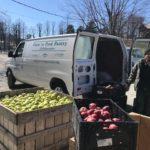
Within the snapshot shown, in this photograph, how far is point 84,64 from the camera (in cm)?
670

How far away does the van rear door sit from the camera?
21.5ft

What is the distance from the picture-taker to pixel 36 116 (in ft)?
12.8

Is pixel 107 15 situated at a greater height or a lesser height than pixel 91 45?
greater

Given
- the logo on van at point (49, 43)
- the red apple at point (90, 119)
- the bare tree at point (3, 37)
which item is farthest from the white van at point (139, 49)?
the bare tree at point (3, 37)

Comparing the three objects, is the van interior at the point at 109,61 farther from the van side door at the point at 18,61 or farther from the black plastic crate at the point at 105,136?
the black plastic crate at the point at 105,136

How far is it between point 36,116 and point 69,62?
2846 millimetres

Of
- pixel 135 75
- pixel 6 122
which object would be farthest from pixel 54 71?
pixel 6 122

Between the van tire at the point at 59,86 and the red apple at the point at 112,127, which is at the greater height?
the red apple at the point at 112,127

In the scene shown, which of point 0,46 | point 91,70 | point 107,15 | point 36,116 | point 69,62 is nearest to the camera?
point 36,116

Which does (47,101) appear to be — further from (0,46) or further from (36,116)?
(0,46)

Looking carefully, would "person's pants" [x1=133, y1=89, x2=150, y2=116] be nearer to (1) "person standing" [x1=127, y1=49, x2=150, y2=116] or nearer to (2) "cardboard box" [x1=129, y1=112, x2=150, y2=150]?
(1) "person standing" [x1=127, y1=49, x2=150, y2=116]

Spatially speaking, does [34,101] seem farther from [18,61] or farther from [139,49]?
[139,49]

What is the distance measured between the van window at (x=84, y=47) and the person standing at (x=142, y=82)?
5.16ft

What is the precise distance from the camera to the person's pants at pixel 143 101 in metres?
5.60
